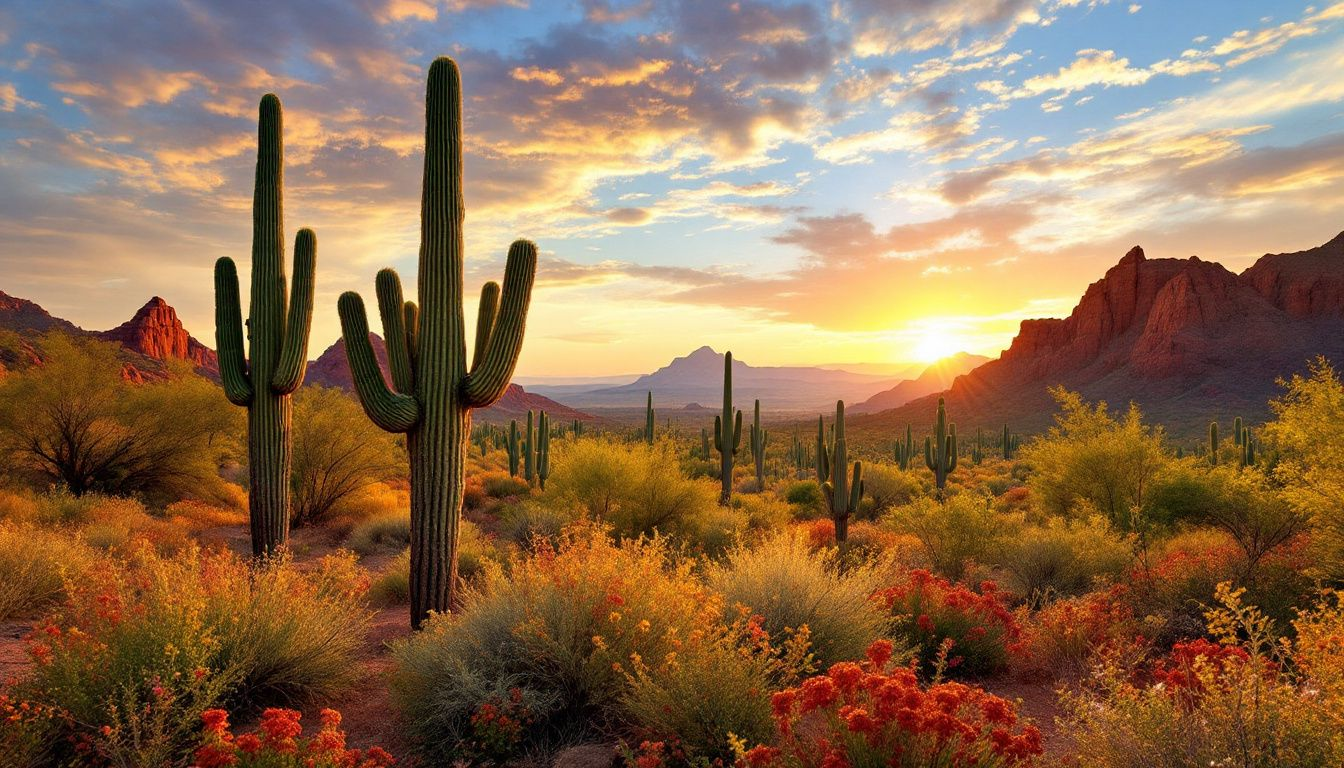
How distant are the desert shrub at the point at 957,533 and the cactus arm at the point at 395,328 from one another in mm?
9931

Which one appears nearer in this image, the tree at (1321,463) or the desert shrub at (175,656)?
the desert shrub at (175,656)

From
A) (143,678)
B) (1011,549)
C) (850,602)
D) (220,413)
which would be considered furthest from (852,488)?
(220,413)

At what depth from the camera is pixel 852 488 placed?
17578 mm

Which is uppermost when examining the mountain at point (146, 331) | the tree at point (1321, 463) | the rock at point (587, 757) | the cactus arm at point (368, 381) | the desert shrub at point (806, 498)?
the mountain at point (146, 331)

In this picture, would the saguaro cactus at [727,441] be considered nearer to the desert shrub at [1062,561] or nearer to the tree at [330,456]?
the desert shrub at [1062,561]

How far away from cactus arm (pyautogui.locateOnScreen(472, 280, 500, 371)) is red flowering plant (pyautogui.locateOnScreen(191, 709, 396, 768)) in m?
5.99

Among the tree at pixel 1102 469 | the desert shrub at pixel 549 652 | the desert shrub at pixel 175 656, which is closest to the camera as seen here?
the desert shrub at pixel 175 656

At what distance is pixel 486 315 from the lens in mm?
10609

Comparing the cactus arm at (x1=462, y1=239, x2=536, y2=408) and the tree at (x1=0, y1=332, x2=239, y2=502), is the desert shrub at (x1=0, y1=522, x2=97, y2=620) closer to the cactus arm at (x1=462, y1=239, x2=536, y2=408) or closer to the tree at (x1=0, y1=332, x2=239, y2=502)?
the cactus arm at (x1=462, y1=239, x2=536, y2=408)

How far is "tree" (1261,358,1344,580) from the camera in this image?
357 inches

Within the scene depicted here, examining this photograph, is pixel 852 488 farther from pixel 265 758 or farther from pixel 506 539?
pixel 265 758

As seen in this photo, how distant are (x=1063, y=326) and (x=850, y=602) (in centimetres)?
12848

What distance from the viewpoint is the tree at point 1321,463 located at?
9062 mm

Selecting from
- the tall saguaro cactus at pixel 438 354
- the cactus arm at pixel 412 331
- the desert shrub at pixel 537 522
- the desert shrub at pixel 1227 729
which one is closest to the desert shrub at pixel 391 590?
the tall saguaro cactus at pixel 438 354
